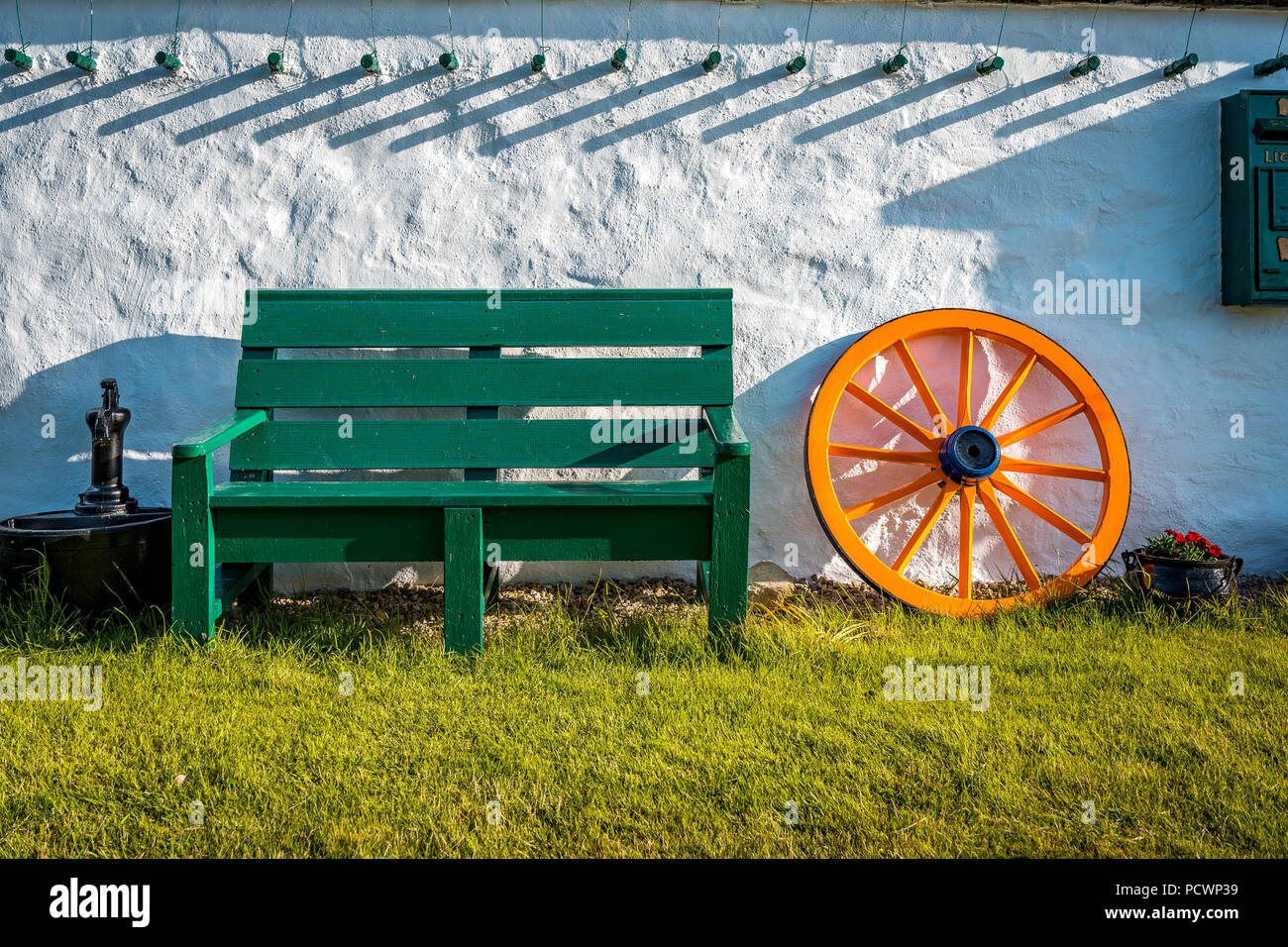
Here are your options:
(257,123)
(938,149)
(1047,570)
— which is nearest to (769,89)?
(938,149)

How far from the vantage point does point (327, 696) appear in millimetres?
2314

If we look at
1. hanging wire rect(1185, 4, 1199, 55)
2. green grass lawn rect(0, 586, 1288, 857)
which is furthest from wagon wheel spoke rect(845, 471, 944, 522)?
hanging wire rect(1185, 4, 1199, 55)

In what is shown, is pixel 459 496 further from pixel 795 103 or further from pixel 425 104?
pixel 795 103

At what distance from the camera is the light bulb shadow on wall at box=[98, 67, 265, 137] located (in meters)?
3.46

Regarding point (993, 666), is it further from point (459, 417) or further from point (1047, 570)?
point (459, 417)

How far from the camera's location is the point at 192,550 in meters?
2.49

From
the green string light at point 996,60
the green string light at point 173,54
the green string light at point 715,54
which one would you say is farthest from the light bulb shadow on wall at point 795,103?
the green string light at point 173,54

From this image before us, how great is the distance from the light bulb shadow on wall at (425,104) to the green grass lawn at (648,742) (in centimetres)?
209

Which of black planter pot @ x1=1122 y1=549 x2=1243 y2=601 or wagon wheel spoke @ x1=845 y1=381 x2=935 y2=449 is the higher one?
wagon wheel spoke @ x1=845 y1=381 x2=935 y2=449

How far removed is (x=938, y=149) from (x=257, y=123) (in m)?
3.01

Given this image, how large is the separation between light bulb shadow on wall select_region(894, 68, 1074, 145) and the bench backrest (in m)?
1.27

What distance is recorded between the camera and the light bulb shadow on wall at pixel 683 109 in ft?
11.6

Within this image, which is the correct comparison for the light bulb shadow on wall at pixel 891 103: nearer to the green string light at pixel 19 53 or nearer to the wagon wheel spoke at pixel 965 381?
the wagon wheel spoke at pixel 965 381

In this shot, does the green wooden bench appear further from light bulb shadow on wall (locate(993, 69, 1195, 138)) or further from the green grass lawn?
light bulb shadow on wall (locate(993, 69, 1195, 138))
